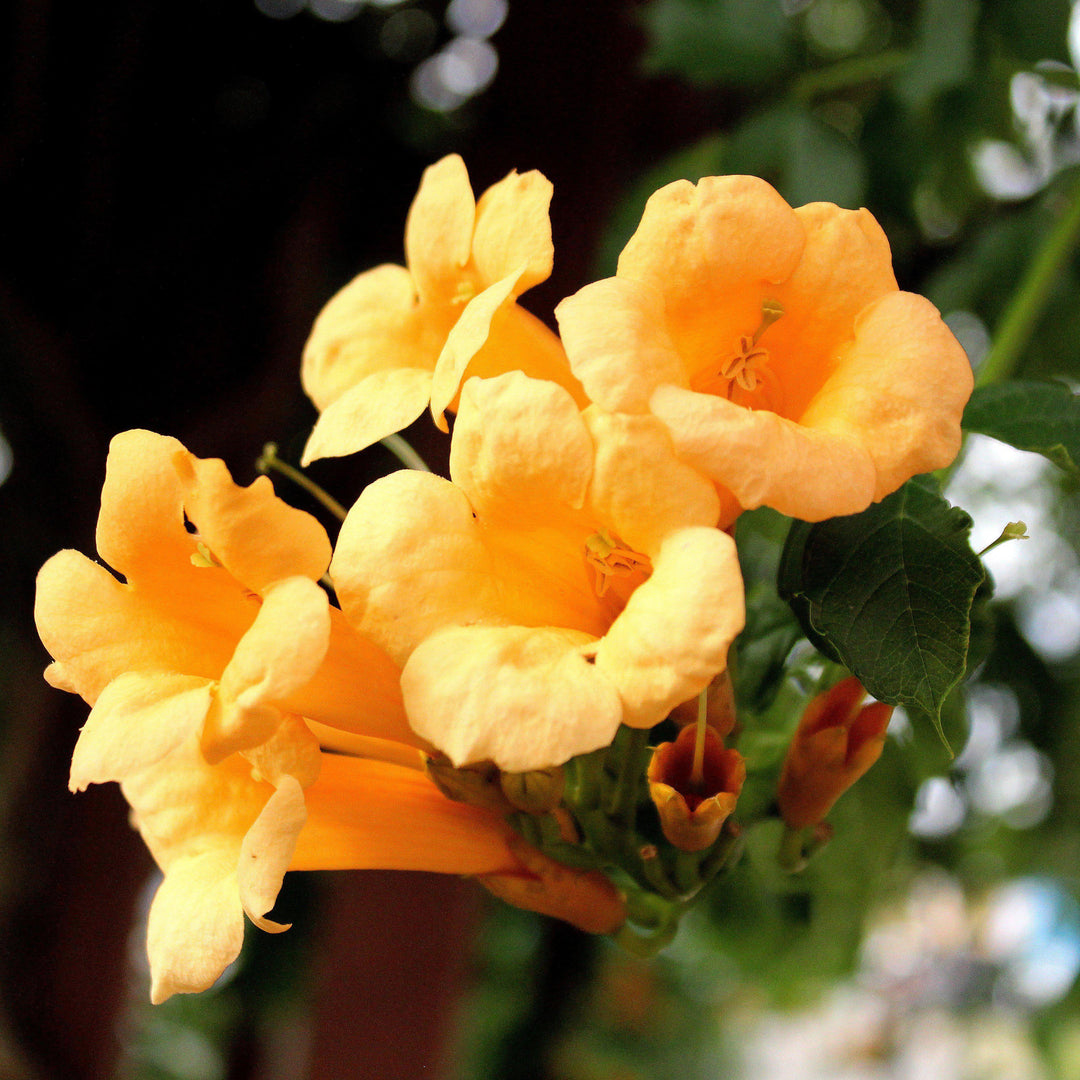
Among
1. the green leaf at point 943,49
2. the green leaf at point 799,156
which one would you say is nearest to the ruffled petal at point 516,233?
the green leaf at point 799,156

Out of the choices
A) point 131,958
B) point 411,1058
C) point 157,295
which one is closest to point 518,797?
point 411,1058

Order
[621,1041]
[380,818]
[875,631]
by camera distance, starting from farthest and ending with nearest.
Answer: [621,1041] → [380,818] → [875,631]

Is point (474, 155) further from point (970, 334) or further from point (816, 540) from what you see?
point (816, 540)

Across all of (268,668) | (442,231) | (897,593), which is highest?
(442,231)

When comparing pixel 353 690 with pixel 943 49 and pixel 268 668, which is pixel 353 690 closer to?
pixel 268 668

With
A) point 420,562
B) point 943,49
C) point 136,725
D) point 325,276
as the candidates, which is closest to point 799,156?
point 943,49

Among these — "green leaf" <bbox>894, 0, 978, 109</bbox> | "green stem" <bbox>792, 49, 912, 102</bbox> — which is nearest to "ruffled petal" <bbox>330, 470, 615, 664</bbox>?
"green leaf" <bbox>894, 0, 978, 109</bbox>

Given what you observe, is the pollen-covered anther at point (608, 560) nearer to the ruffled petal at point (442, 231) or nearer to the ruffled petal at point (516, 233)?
the ruffled petal at point (516, 233)
